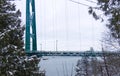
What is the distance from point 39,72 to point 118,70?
4715mm

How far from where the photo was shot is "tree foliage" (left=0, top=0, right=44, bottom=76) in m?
16.4

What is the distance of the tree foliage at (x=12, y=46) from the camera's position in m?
16.4

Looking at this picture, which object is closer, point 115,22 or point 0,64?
point 115,22

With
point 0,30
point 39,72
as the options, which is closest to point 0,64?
point 0,30

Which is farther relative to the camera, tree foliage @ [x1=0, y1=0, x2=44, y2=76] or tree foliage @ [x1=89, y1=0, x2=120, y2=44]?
tree foliage @ [x1=0, y1=0, x2=44, y2=76]

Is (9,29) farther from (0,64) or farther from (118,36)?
(118,36)

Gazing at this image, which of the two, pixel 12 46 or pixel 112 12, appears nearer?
pixel 112 12

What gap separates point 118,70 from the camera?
22.5 m

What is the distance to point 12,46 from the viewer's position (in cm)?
1675

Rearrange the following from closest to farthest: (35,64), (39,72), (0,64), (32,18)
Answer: (0,64) < (35,64) < (39,72) < (32,18)

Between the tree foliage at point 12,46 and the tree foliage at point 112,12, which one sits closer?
the tree foliage at point 112,12

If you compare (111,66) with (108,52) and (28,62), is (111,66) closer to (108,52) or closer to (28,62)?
(108,52)

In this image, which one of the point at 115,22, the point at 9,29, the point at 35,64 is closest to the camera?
the point at 115,22

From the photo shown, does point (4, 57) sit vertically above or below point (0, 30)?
below
